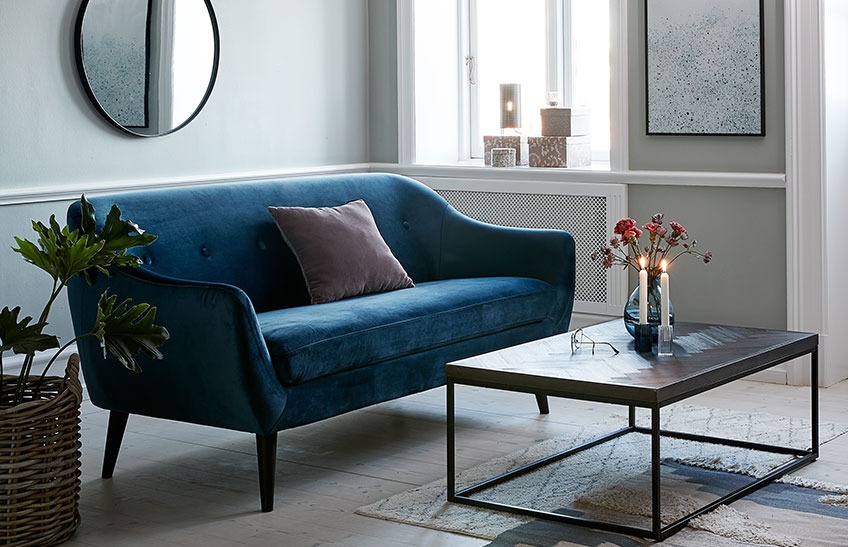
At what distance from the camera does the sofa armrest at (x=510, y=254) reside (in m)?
4.40

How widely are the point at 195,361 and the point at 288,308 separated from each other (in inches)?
26.9

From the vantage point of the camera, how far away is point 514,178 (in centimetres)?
549

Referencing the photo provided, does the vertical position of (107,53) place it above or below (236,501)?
above

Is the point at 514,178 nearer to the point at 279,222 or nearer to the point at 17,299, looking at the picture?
the point at 279,222

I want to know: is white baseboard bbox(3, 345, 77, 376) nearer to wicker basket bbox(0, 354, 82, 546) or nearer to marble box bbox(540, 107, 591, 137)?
wicker basket bbox(0, 354, 82, 546)

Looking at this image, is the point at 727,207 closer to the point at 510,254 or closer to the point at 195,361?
the point at 510,254

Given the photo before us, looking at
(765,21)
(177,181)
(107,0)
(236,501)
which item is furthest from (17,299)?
(765,21)

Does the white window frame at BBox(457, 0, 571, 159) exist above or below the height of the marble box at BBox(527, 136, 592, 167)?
above

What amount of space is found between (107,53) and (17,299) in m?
1.01

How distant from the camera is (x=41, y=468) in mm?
2949

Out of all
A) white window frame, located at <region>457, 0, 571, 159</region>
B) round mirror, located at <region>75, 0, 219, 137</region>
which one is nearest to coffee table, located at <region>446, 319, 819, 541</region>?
round mirror, located at <region>75, 0, 219, 137</region>

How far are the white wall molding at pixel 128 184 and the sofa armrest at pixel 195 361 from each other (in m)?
0.90

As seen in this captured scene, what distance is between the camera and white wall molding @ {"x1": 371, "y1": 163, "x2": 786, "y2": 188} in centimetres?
473

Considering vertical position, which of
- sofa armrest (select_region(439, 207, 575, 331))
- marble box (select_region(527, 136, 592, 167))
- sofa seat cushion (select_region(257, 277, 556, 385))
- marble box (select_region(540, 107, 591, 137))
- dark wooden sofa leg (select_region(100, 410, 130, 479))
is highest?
marble box (select_region(540, 107, 591, 137))
